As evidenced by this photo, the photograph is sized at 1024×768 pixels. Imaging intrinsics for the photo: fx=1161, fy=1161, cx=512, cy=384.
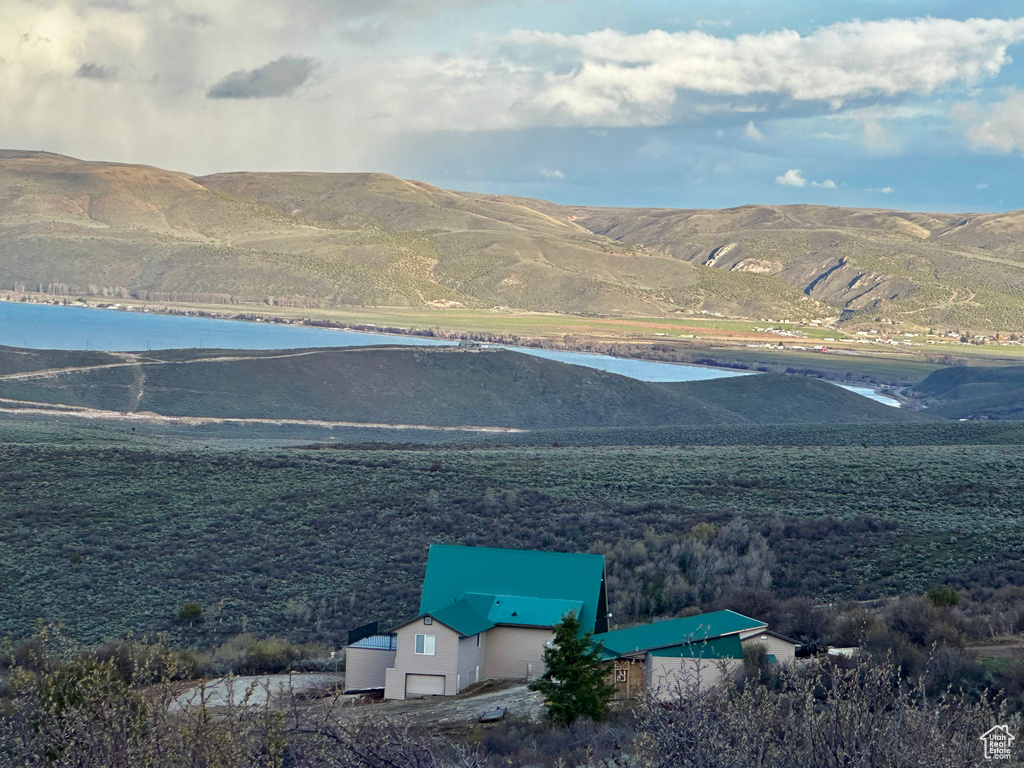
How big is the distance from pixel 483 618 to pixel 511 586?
1058mm

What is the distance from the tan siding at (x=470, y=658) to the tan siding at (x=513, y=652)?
0.11 metres

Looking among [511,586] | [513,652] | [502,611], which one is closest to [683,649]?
[513,652]

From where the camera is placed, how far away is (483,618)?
753 inches

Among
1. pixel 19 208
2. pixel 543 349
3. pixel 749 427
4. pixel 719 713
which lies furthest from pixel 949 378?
pixel 19 208

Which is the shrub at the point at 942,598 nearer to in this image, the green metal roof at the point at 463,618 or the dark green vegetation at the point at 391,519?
the dark green vegetation at the point at 391,519

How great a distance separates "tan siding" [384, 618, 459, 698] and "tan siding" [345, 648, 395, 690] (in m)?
0.64

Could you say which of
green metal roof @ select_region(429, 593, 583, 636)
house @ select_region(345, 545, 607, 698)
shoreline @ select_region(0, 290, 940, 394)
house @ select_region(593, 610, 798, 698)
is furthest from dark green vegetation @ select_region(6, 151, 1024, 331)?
house @ select_region(593, 610, 798, 698)

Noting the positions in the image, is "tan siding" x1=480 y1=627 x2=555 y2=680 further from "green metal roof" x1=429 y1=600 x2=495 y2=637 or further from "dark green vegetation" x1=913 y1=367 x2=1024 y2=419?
"dark green vegetation" x1=913 y1=367 x2=1024 y2=419

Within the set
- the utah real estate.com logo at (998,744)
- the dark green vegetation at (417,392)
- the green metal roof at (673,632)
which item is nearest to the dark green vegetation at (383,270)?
the dark green vegetation at (417,392)

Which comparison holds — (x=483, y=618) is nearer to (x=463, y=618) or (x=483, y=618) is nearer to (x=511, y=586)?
(x=463, y=618)

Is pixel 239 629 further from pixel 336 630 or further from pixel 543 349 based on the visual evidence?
pixel 543 349

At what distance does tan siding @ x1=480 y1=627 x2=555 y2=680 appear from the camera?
61.9 feet

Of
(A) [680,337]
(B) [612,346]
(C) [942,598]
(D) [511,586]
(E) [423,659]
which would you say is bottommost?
(E) [423,659]

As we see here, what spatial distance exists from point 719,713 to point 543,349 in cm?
10372
